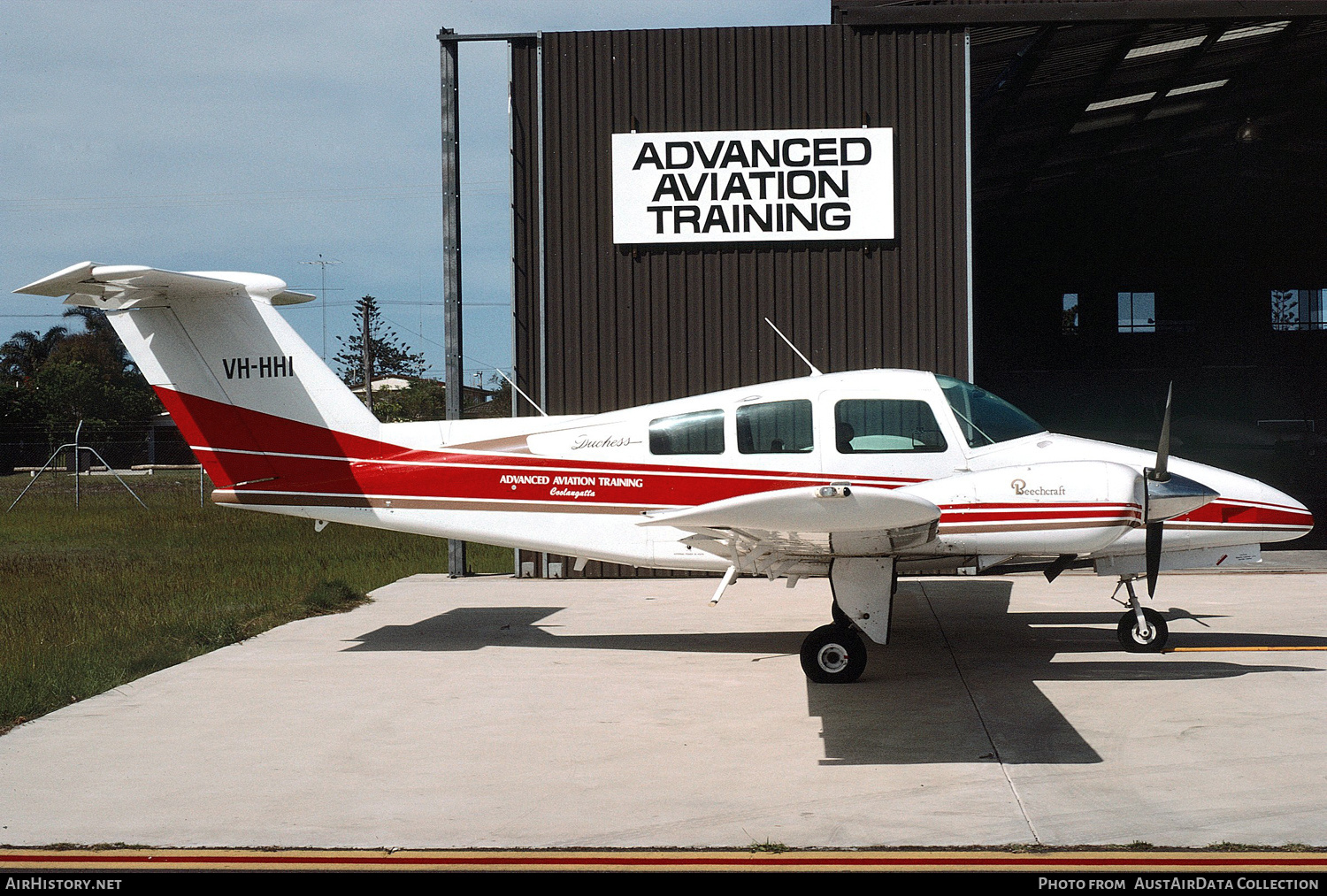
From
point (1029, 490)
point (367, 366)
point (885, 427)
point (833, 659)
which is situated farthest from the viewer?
point (367, 366)

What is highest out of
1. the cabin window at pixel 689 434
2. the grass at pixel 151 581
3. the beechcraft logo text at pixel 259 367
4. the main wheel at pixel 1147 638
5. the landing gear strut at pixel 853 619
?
the beechcraft logo text at pixel 259 367

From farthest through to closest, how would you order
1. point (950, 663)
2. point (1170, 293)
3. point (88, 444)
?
point (88, 444), point (1170, 293), point (950, 663)

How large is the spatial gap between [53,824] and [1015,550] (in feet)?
19.4

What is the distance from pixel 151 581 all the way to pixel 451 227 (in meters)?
6.03

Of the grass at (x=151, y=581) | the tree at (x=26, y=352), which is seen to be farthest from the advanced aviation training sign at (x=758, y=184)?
the tree at (x=26, y=352)

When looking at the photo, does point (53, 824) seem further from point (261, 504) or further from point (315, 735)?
point (261, 504)

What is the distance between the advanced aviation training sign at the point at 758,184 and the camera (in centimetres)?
1381

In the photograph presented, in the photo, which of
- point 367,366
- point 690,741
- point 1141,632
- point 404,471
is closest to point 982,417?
point 1141,632

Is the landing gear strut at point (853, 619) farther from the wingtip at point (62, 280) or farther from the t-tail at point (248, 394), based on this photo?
the wingtip at point (62, 280)

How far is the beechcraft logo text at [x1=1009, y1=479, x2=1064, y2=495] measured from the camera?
7266 millimetres

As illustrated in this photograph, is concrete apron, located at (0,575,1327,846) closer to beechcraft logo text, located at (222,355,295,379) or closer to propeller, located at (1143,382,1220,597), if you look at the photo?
propeller, located at (1143,382,1220,597)

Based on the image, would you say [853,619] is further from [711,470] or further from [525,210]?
[525,210]

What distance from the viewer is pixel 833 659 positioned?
773cm
